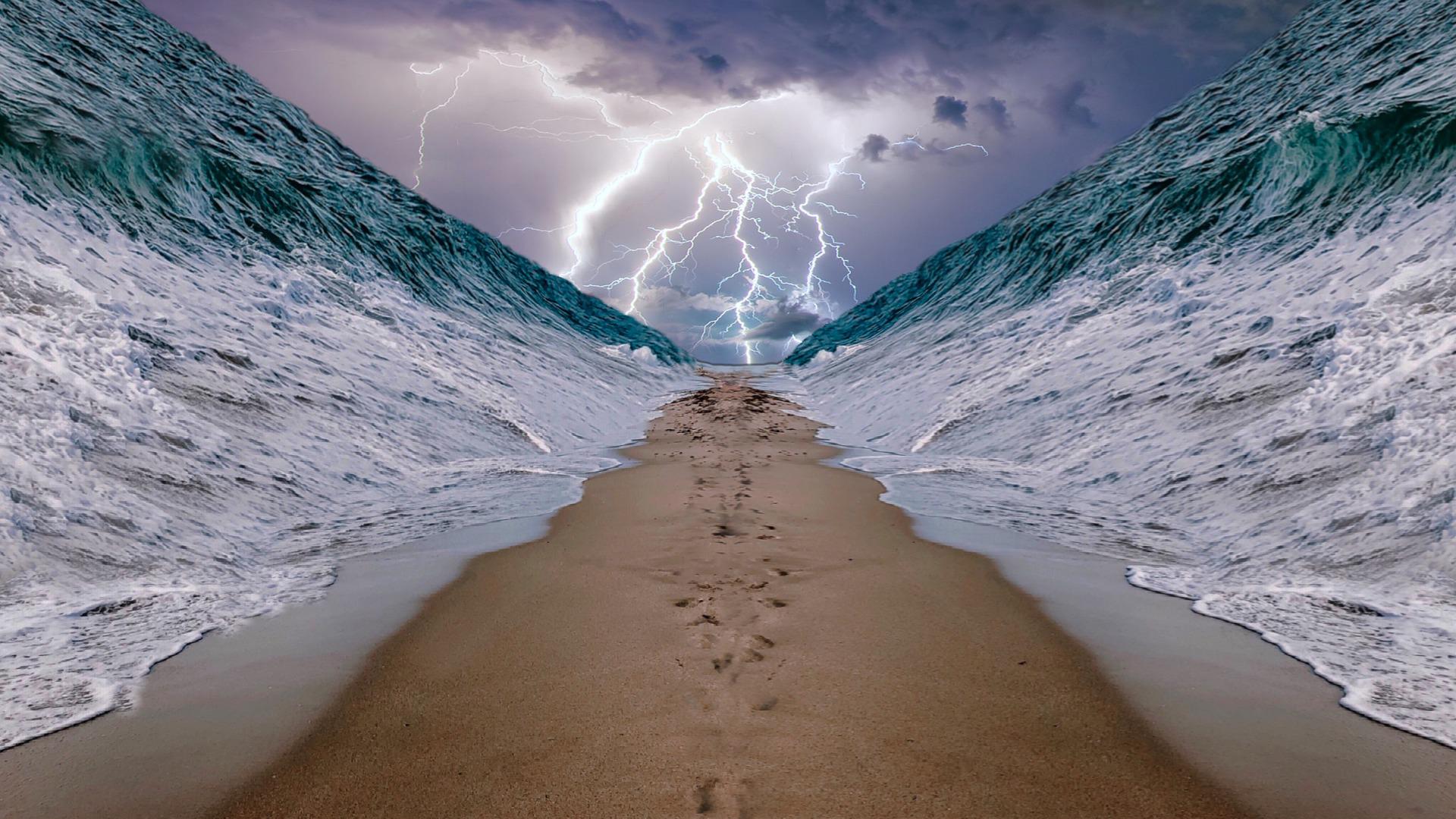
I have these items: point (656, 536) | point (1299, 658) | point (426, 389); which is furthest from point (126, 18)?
point (1299, 658)

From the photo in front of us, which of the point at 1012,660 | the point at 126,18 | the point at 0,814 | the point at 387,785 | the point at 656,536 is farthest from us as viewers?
the point at 126,18

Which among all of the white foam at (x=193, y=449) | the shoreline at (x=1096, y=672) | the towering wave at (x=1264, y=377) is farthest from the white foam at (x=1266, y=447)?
the white foam at (x=193, y=449)

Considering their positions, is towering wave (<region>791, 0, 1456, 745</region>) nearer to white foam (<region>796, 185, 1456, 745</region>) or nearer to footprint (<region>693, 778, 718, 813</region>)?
white foam (<region>796, 185, 1456, 745</region>)

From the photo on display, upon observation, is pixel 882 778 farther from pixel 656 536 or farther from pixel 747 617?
pixel 656 536

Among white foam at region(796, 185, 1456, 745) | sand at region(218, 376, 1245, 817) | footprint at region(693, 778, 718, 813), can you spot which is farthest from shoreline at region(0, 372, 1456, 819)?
footprint at region(693, 778, 718, 813)

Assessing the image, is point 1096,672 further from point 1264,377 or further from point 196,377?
point 196,377

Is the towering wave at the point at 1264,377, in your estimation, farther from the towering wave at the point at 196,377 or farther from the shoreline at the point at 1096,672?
the towering wave at the point at 196,377
